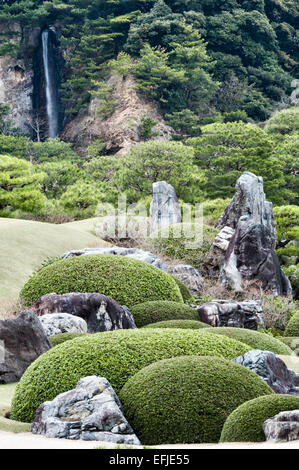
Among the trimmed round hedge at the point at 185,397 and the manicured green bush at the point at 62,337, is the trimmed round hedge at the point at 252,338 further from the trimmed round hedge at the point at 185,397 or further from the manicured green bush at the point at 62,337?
the trimmed round hedge at the point at 185,397

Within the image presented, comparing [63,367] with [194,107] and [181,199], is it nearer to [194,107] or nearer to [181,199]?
[181,199]

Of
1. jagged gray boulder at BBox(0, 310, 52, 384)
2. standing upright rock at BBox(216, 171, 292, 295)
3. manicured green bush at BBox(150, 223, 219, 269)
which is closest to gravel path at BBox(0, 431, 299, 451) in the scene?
jagged gray boulder at BBox(0, 310, 52, 384)

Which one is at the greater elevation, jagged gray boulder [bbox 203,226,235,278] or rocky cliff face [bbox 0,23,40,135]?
rocky cliff face [bbox 0,23,40,135]

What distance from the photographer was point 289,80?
47562 mm

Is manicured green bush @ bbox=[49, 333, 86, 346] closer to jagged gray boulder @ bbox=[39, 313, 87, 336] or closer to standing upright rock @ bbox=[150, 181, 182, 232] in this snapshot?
jagged gray boulder @ bbox=[39, 313, 87, 336]

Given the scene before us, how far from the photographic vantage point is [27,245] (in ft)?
49.8

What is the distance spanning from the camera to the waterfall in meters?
46.5

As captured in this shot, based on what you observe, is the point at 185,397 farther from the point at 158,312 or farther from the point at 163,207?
the point at 163,207

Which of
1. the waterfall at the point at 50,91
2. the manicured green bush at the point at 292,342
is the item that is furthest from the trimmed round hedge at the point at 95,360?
the waterfall at the point at 50,91

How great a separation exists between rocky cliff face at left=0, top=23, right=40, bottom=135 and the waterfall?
117 centimetres

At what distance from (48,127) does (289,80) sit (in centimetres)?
1971

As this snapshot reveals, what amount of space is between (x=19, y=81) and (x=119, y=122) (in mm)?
10476

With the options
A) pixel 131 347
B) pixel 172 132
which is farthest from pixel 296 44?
pixel 131 347

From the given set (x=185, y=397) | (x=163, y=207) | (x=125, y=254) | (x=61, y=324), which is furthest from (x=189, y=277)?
(x=185, y=397)
